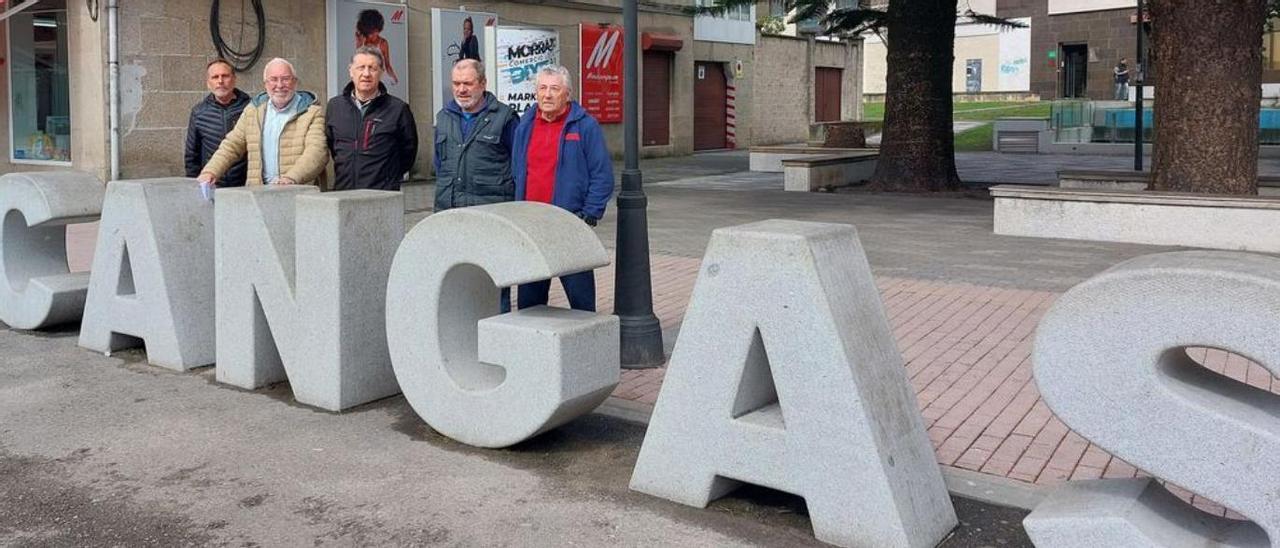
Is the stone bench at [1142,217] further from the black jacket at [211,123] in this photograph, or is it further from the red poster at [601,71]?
the red poster at [601,71]

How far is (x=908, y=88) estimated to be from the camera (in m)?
17.8

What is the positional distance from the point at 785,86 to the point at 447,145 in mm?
28932

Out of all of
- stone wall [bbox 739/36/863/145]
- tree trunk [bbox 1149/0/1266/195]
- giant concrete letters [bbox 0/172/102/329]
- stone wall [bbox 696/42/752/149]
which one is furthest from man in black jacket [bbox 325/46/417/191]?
stone wall [bbox 739/36/863/145]

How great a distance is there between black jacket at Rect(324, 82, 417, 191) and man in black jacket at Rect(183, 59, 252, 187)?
2.74 ft

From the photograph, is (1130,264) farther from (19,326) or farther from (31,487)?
(19,326)

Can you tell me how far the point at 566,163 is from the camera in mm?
6520

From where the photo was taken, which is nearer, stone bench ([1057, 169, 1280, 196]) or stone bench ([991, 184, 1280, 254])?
stone bench ([991, 184, 1280, 254])

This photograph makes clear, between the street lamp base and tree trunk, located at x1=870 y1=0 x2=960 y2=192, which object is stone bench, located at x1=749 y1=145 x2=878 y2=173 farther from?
the street lamp base

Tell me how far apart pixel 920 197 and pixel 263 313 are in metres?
12.5

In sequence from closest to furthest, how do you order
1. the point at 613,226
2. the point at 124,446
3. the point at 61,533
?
the point at 61,533
the point at 124,446
the point at 613,226

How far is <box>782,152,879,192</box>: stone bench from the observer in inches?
741

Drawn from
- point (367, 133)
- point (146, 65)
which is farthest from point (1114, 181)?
point (146, 65)

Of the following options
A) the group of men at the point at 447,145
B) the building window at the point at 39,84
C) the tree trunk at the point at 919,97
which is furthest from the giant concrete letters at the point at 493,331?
the building window at the point at 39,84

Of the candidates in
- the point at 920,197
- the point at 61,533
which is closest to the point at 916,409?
the point at 61,533
